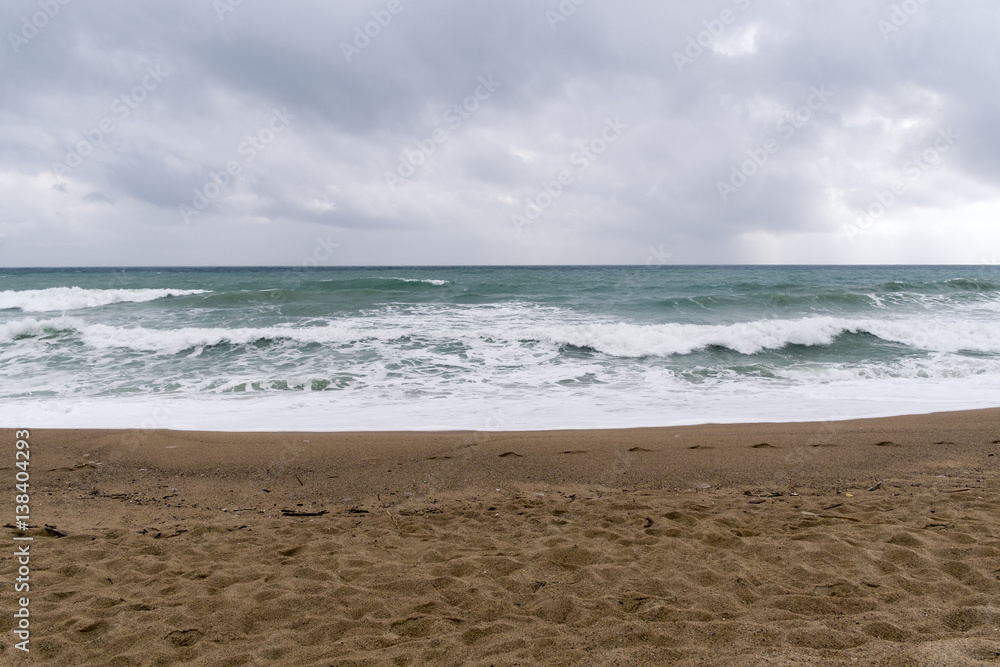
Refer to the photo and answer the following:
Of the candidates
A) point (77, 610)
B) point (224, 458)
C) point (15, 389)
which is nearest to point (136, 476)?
point (224, 458)

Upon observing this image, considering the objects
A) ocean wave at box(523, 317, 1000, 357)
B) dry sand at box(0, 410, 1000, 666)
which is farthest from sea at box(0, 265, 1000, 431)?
dry sand at box(0, 410, 1000, 666)

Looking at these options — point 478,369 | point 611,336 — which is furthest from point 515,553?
point 611,336

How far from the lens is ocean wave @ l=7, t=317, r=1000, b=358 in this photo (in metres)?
12.9

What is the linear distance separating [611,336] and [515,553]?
10.3 metres

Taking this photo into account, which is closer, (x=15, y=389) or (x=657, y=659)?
(x=657, y=659)

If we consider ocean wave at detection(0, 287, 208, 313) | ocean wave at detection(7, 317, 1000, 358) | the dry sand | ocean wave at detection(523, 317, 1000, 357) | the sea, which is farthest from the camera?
ocean wave at detection(0, 287, 208, 313)

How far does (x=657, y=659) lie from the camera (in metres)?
2.34

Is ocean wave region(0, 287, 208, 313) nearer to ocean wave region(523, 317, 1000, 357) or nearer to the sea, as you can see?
the sea

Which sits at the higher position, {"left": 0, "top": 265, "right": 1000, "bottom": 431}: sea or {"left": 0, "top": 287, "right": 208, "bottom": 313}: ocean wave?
{"left": 0, "top": 287, "right": 208, "bottom": 313}: ocean wave

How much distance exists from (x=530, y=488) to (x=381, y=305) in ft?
58.8

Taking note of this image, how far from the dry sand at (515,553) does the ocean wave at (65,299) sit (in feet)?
68.2

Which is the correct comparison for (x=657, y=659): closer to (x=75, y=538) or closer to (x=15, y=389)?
(x=75, y=538)

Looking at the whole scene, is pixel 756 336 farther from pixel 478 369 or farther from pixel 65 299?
pixel 65 299

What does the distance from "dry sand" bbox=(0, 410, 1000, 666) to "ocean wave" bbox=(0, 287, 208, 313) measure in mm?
20780
